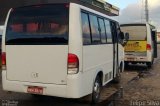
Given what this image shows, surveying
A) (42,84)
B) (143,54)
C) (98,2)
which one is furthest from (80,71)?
(98,2)

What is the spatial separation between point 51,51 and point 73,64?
60cm

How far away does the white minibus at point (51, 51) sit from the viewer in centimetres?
730

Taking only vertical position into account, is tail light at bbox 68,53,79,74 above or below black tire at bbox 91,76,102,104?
above

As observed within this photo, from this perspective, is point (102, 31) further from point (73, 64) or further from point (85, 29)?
point (73, 64)

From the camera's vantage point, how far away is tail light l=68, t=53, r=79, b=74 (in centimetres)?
723

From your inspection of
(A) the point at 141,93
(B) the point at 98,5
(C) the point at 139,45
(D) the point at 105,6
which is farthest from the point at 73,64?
(D) the point at 105,6

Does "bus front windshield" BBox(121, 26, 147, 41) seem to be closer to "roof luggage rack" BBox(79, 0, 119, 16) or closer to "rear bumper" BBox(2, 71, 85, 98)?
"roof luggage rack" BBox(79, 0, 119, 16)

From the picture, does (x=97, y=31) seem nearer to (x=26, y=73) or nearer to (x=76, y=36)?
(x=76, y=36)

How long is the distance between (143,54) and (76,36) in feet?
34.5

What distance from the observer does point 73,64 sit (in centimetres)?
726

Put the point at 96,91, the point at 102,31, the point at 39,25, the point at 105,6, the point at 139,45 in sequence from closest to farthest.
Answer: the point at 39,25 < the point at 96,91 < the point at 102,31 < the point at 139,45 < the point at 105,6

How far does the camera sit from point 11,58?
7.89 meters

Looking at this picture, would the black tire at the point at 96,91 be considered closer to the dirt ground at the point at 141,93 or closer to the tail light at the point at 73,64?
the dirt ground at the point at 141,93

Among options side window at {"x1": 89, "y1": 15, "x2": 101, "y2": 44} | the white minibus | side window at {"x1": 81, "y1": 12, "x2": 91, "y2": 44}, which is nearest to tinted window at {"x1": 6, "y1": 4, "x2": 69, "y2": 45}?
the white minibus
